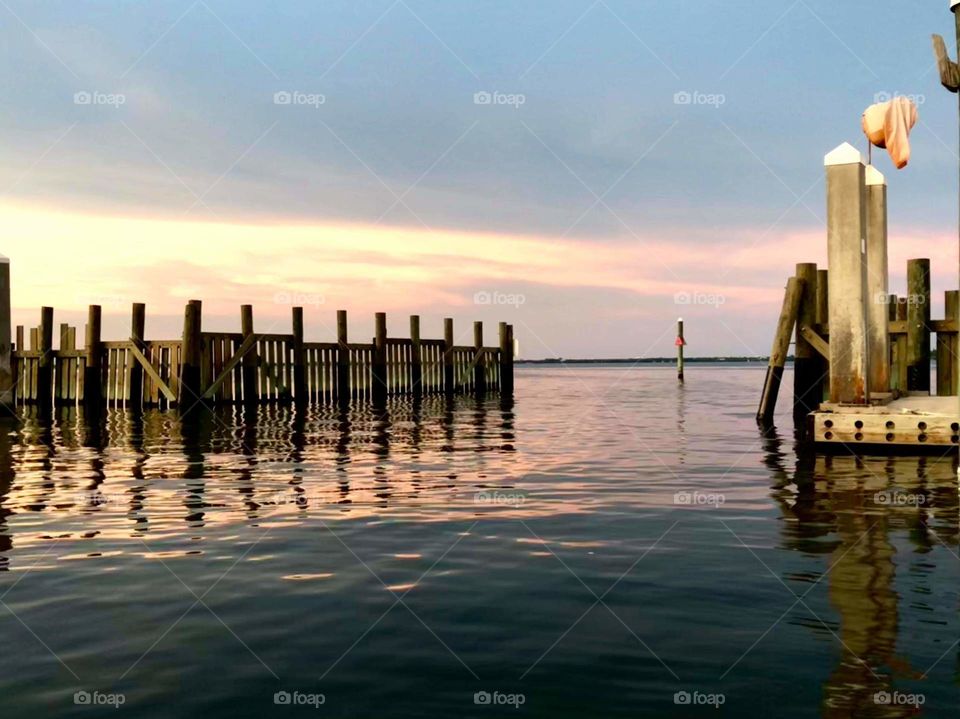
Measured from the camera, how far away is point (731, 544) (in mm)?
8094

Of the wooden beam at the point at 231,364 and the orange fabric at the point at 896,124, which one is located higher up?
the orange fabric at the point at 896,124

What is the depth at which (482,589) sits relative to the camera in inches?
260

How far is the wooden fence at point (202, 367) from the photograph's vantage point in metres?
28.0

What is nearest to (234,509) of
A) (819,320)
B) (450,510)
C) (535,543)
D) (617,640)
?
(450,510)

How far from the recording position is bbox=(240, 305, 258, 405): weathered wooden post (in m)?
29.4

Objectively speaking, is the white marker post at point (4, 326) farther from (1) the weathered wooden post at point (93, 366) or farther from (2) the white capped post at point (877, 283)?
(2) the white capped post at point (877, 283)

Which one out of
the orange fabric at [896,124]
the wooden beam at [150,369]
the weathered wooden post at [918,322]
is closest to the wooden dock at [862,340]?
the orange fabric at [896,124]

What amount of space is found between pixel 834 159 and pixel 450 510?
30.1 feet

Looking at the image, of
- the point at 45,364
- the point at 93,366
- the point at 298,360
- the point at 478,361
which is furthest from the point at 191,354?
the point at 478,361

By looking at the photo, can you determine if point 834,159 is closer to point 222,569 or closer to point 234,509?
point 234,509

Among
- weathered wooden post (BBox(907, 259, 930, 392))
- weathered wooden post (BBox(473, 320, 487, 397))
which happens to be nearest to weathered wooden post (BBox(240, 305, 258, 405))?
weathered wooden post (BBox(473, 320, 487, 397))

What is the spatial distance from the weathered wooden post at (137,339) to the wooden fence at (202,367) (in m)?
0.03

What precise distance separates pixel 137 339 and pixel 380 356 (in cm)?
942

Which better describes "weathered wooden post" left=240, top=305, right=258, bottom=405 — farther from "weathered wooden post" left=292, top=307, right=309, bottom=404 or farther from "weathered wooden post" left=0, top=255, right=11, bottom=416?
"weathered wooden post" left=0, top=255, right=11, bottom=416
